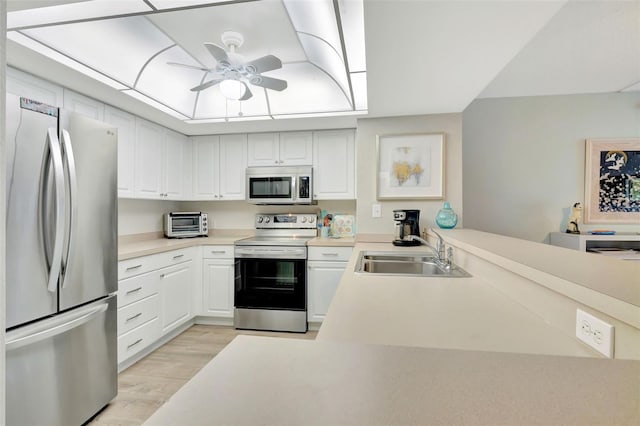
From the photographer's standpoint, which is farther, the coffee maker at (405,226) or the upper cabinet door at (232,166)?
the upper cabinet door at (232,166)

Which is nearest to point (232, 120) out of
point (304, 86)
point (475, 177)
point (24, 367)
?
point (304, 86)

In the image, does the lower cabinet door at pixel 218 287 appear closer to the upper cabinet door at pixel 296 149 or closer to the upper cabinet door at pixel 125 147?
the upper cabinet door at pixel 125 147

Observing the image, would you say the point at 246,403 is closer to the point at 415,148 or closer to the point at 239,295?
the point at 415,148

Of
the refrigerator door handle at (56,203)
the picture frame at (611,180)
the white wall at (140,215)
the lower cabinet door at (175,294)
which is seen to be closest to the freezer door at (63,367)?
the refrigerator door handle at (56,203)

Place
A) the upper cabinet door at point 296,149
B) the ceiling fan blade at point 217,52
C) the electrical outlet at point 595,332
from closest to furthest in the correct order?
1. the electrical outlet at point 595,332
2. the ceiling fan blade at point 217,52
3. the upper cabinet door at point 296,149

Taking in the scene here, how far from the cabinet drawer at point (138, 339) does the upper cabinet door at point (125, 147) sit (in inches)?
45.0

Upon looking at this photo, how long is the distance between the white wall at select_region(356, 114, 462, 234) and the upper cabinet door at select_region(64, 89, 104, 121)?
86.9 inches

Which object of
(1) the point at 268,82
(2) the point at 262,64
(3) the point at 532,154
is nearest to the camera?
(2) the point at 262,64

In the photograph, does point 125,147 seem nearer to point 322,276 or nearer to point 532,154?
point 322,276

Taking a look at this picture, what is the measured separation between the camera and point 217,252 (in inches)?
119

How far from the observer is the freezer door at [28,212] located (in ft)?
4.13

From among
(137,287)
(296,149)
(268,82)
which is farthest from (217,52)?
(137,287)

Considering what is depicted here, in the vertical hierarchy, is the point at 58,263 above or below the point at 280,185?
below

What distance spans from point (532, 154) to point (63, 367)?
4124mm
